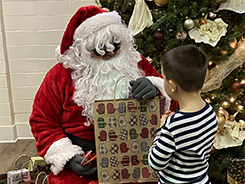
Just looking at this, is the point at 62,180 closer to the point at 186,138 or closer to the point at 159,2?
the point at 186,138

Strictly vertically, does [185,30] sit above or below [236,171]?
above

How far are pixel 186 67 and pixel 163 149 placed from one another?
1.03ft

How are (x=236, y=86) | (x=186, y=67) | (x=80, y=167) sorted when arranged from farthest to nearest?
(x=236, y=86), (x=80, y=167), (x=186, y=67)

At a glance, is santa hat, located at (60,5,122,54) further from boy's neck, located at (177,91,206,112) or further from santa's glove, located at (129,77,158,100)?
boy's neck, located at (177,91,206,112)

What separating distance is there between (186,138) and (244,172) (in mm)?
1265

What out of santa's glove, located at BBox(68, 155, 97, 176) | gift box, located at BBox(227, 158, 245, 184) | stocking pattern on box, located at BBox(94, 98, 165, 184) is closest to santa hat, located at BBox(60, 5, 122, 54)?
stocking pattern on box, located at BBox(94, 98, 165, 184)

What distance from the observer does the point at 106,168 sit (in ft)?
4.46

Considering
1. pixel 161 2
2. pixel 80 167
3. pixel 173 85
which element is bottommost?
pixel 80 167

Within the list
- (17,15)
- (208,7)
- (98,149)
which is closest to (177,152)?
(98,149)

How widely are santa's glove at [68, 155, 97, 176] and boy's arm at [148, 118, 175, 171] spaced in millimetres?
520

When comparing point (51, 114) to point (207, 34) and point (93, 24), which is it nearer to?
point (93, 24)

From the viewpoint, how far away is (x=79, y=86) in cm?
162

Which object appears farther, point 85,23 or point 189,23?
point 189,23

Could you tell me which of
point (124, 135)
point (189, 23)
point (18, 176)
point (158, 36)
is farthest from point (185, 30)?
point (18, 176)
